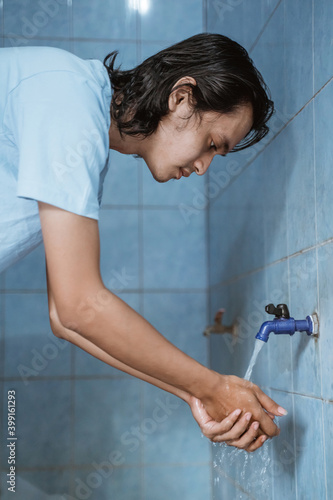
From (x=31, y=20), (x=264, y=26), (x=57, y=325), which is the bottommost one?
(x=57, y=325)

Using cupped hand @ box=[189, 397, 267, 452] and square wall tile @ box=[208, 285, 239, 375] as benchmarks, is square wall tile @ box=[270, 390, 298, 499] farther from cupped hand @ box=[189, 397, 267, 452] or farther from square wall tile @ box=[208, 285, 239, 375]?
square wall tile @ box=[208, 285, 239, 375]

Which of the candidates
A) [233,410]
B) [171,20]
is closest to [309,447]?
[233,410]

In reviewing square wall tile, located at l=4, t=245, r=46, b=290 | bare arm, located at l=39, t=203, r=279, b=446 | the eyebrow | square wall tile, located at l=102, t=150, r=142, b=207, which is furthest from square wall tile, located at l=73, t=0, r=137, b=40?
bare arm, located at l=39, t=203, r=279, b=446

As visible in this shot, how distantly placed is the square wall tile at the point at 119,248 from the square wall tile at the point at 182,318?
9 cm

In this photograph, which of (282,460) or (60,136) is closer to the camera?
(60,136)

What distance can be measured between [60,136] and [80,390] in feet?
4.26

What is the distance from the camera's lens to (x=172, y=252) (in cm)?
195

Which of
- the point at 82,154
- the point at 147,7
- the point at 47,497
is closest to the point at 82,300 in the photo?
the point at 82,154

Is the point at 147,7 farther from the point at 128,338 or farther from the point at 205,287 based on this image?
the point at 128,338

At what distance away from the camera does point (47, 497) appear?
1822mm

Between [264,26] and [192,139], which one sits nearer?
[192,139]

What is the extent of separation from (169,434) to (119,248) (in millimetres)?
635

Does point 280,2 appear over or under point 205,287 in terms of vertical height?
over

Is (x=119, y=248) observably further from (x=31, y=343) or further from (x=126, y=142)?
(x=126, y=142)
